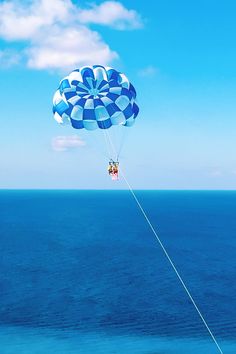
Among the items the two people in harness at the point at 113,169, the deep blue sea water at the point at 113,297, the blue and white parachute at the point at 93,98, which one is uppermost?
the blue and white parachute at the point at 93,98

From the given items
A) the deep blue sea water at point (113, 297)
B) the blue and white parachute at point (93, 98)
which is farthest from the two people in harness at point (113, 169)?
the deep blue sea water at point (113, 297)

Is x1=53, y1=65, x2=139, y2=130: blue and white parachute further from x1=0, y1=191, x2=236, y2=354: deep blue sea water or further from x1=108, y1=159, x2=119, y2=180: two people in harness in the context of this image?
x1=0, y1=191, x2=236, y2=354: deep blue sea water

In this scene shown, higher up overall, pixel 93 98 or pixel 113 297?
pixel 93 98

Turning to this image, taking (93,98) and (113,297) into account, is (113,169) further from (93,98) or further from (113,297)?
(113,297)

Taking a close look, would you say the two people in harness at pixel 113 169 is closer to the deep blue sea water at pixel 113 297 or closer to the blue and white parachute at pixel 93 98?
the blue and white parachute at pixel 93 98

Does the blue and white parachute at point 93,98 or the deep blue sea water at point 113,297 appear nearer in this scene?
the blue and white parachute at point 93,98

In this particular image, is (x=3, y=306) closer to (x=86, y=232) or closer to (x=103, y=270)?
(x=103, y=270)

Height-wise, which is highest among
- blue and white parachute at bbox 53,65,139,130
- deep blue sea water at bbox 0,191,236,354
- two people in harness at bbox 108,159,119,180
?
blue and white parachute at bbox 53,65,139,130

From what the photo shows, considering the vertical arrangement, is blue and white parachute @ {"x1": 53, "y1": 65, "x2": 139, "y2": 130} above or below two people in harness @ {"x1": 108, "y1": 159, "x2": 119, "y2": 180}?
above

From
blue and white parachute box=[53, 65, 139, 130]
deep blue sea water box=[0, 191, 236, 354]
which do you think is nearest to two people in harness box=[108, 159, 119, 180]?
blue and white parachute box=[53, 65, 139, 130]

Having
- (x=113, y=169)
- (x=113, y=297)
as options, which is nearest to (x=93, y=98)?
(x=113, y=169)
